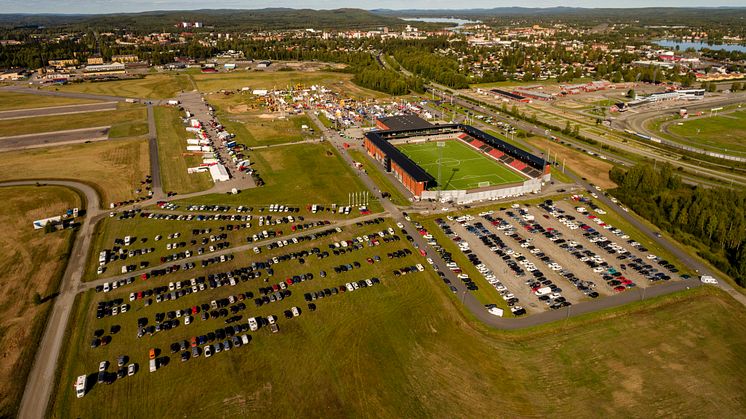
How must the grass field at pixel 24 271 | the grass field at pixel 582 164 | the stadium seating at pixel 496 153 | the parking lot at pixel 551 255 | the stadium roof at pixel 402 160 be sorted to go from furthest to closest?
the stadium seating at pixel 496 153
the grass field at pixel 582 164
the stadium roof at pixel 402 160
the parking lot at pixel 551 255
the grass field at pixel 24 271

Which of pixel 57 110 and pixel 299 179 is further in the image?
pixel 57 110

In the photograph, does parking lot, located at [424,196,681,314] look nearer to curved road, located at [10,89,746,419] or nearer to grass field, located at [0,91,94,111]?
curved road, located at [10,89,746,419]

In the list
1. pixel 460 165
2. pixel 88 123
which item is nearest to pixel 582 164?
pixel 460 165

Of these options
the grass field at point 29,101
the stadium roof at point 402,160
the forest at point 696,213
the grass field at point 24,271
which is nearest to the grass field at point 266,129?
the stadium roof at point 402,160

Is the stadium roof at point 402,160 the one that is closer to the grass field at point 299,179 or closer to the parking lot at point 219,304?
the grass field at point 299,179

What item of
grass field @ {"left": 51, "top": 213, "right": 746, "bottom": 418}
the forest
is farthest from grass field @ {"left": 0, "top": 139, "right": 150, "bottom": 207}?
the forest

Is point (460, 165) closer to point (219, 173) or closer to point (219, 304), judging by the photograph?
point (219, 173)
